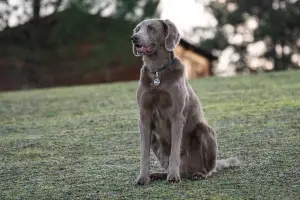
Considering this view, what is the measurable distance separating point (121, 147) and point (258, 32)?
37.6 metres

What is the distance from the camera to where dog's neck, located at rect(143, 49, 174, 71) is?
5590mm

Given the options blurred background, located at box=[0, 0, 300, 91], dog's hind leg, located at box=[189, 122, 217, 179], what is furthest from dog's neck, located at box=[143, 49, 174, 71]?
blurred background, located at box=[0, 0, 300, 91]

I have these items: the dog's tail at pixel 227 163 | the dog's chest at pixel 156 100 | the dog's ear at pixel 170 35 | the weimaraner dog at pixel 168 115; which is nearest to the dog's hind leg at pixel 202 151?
the weimaraner dog at pixel 168 115

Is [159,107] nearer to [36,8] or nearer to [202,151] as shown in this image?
[202,151]

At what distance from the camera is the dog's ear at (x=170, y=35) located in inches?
220

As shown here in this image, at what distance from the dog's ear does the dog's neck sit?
8 cm

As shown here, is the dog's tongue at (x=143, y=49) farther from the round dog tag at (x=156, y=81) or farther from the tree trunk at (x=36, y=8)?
the tree trunk at (x=36, y=8)

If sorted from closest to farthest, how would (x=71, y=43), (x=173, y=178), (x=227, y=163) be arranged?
(x=173, y=178) < (x=227, y=163) < (x=71, y=43)

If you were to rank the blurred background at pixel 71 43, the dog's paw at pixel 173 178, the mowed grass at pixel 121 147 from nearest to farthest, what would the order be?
the mowed grass at pixel 121 147, the dog's paw at pixel 173 178, the blurred background at pixel 71 43

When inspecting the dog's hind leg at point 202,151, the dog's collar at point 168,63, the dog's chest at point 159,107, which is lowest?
the dog's hind leg at point 202,151

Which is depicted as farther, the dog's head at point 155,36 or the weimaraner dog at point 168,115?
the dog's head at point 155,36

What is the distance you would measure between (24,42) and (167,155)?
25.7 m

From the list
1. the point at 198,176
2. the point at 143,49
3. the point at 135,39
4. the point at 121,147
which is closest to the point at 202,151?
the point at 198,176

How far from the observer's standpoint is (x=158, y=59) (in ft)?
18.4
